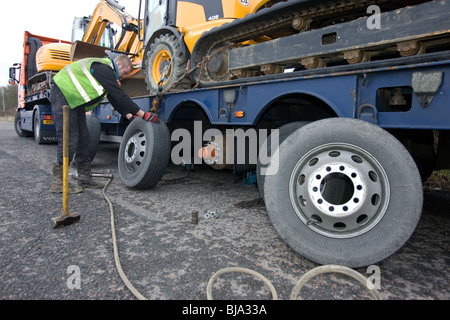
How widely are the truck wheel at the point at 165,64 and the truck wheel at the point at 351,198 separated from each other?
8.42 ft

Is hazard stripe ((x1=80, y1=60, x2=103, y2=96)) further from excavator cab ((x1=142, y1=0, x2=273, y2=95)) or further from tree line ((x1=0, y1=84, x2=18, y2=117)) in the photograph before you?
tree line ((x1=0, y1=84, x2=18, y2=117))

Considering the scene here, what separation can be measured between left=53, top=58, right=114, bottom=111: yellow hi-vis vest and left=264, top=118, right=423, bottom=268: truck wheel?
8.71 feet

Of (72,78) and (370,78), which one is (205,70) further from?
(370,78)

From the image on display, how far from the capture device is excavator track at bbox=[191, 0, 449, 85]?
2.52 m

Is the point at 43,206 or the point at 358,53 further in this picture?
the point at 43,206

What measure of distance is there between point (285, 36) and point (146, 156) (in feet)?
7.23

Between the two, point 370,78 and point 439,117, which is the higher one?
point 370,78

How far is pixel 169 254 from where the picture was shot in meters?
2.18

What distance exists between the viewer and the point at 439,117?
1.92 metres

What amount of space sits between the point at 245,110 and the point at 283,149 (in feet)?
3.44

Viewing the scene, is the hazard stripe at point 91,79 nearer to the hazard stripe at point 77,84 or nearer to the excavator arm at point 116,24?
the hazard stripe at point 77,84

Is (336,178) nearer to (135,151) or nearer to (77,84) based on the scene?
(135,151)
